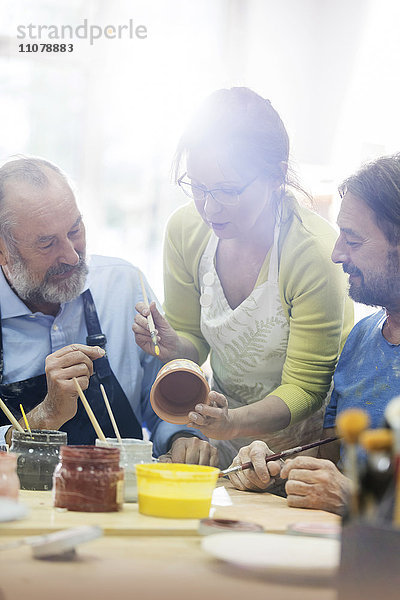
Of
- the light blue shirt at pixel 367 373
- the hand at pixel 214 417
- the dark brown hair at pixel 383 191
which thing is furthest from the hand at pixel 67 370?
the dark brown hair at pixel 383 191

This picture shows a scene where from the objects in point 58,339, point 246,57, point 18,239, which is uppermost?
point 246,57

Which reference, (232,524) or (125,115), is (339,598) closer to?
(232,524)

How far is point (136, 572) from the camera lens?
93 cm

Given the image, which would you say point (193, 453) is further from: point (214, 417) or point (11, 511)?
point (11, 511)

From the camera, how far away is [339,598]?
2.76 feet

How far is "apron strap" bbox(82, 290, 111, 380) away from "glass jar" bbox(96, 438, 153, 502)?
30.5 inches

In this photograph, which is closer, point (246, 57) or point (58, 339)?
point (58, 339)

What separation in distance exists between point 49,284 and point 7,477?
1.06m

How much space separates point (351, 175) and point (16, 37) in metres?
3.32

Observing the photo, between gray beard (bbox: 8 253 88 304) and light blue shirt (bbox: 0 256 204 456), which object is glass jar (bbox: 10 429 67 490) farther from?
gray beard (bbox: 8 253 88 304)

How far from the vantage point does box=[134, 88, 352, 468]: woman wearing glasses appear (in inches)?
79.9

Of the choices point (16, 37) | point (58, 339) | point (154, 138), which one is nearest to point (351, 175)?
point (58, 339)

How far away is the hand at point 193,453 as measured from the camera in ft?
6.29

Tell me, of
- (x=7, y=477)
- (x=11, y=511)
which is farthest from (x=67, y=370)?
(x=11, y=511)
